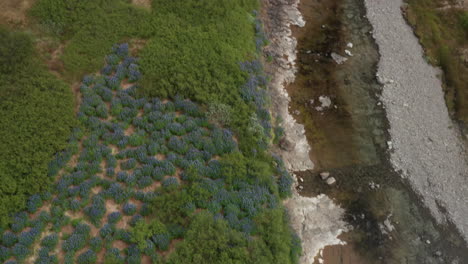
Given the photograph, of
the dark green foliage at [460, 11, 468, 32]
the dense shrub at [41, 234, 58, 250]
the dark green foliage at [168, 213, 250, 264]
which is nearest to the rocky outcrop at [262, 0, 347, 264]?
the dark green foliage at [168, 213, 250, 264]

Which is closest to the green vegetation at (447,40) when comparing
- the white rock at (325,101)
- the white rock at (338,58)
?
the white rock at (338,58)

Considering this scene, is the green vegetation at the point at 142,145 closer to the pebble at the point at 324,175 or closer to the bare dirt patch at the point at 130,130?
the bare dirt patch at the point at 130,130

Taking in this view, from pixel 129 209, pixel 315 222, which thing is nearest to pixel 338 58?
pixel 315 222

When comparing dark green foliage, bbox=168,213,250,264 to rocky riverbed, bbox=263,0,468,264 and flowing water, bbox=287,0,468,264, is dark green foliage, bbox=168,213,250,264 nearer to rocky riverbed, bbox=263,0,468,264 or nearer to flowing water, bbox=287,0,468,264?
rocky riverbed, bbox=263,0,468,264

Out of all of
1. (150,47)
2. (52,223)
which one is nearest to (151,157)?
(52,223)

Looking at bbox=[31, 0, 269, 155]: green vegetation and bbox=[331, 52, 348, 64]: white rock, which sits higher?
bbox=[31, 0, 269, 155]: green vegetation
